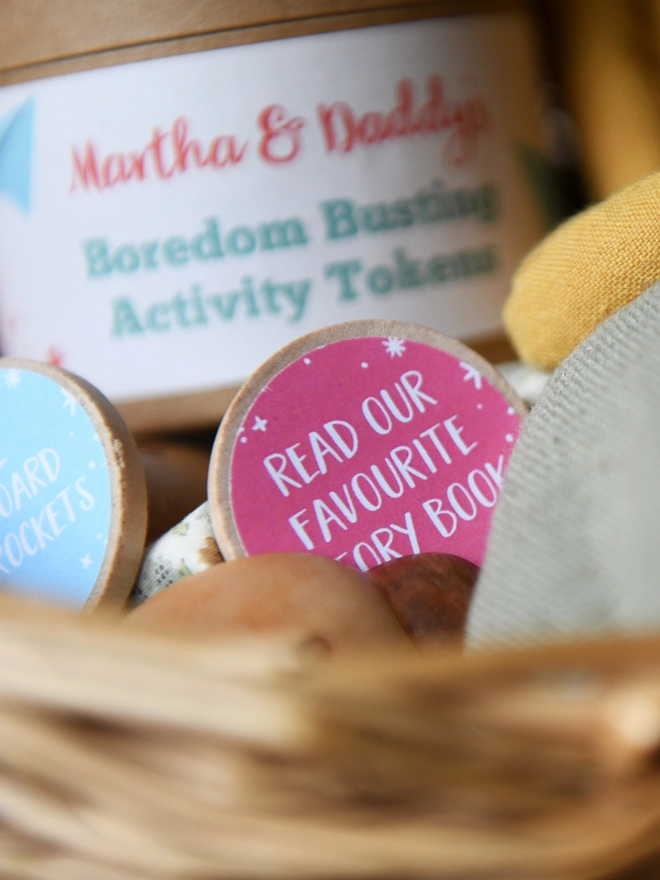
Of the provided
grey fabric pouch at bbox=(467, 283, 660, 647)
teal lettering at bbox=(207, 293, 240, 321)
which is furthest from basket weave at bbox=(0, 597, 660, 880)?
teal lettering at bbox=(207, 293, 240, 321)

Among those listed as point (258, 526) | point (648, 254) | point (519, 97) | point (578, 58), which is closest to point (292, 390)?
point (258, 526)

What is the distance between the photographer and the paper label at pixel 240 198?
1.57ft

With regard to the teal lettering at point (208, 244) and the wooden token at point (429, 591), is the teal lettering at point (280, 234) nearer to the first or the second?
the teal lettering at point (208, 244)

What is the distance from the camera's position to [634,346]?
1.00 feet

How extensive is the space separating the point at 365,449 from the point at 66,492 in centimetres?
14

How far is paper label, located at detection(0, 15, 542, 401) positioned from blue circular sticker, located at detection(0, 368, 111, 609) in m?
0.10

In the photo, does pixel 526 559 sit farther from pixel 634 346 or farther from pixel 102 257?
pixel 102 257

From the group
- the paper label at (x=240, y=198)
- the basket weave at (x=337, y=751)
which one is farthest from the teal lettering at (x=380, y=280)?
the basket weave at (x=337, y=751)

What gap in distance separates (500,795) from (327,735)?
0.14ft

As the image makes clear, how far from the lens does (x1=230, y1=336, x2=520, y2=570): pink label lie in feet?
1.29

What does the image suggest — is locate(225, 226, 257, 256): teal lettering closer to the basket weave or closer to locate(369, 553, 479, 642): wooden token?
locate(369, 553, 479, 642): wooden token

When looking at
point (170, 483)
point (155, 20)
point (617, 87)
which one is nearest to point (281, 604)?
point (170, 483)

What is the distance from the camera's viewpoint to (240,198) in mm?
484

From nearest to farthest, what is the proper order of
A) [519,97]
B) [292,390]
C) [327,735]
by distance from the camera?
[327,735], [292,390], [519,97]
